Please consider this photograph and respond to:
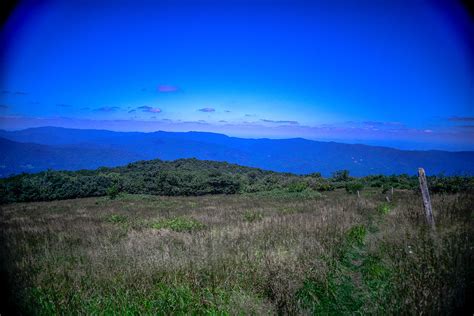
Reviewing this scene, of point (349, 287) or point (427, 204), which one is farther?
point (427, 204)

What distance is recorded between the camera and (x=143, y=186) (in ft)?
133

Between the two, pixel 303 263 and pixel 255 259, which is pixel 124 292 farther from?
pixel 303 263

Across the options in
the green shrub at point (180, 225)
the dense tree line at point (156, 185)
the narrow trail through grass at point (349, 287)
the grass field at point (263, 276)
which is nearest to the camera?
the grass field at point (263, 276)

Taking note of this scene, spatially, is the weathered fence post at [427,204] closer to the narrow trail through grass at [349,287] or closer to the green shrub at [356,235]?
the green shrub at [356,235]

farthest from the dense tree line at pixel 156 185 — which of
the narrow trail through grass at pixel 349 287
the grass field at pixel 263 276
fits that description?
the narrow trail through grass at pixel 349 287

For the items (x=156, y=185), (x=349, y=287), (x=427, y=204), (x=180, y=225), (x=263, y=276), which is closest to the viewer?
(x=349, y=287)

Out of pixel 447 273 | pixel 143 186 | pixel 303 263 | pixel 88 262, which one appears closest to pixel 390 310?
pixel 447 273

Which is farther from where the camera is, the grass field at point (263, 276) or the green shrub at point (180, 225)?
the green shrub at point (180, 225)

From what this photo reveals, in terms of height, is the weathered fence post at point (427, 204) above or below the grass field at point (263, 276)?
above

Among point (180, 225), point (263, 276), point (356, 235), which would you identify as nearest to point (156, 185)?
point (180, 225)

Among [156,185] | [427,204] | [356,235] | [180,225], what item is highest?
[427,204]

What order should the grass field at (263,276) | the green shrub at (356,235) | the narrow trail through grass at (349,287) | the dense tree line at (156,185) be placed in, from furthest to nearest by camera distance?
the dense tree line at (156,185)
the green shrub at (356,235)
the narrow trail through grass at (349,287)
the grass field at (263,276)

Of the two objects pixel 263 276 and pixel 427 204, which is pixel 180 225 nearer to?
pixel 263 276

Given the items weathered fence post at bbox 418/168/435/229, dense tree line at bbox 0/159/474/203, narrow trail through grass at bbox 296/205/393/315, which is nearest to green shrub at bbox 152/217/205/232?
narrow trail through grass at bbox 296/205/393/315
